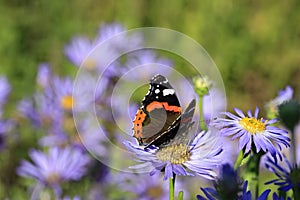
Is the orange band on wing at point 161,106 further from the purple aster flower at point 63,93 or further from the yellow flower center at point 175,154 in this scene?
the purple aster flower at point 63,93

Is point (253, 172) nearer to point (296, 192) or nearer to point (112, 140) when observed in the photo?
point (296, 192)

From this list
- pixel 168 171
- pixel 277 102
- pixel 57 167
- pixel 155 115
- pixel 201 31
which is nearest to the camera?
pixel 168 171

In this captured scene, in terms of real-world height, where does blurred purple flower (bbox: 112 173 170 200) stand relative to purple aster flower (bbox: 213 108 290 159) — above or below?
above

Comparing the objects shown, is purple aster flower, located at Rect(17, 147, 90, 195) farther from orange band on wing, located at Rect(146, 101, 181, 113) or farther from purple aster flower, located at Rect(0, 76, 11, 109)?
orange band on wing, located at Rect(146, 101, 181, 113)

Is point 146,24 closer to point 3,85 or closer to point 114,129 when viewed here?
point 3,85

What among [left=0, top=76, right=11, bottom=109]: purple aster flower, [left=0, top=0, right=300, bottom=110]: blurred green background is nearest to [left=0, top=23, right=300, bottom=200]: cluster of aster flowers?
[left=0, top=76, right=11, bottom=109]: purple aster flower

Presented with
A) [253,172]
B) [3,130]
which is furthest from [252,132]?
Result: [3,130]

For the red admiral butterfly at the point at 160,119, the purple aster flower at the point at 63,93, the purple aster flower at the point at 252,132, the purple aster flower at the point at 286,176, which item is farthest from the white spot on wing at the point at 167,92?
the purple aster flower at the point at 63,93
